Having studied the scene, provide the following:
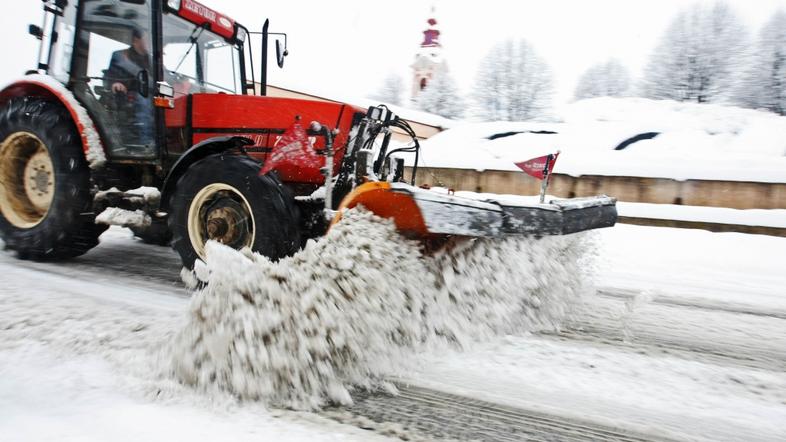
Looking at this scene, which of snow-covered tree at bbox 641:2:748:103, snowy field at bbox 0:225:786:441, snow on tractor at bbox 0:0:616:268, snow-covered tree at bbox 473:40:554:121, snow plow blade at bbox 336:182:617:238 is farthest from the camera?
snow-covered tree at bbox 473:40:554:121

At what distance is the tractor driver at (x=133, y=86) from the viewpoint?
3.74 meters

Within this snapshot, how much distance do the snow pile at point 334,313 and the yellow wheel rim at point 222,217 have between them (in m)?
0.97

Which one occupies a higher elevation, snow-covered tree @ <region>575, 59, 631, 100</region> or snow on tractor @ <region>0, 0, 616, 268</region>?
snow-covered tree @ <region>575, 59, 631, 100</region>

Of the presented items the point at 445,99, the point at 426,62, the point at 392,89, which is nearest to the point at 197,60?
the point at 445,99

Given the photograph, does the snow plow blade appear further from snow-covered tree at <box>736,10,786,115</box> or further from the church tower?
the church tower

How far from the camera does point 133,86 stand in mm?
3818

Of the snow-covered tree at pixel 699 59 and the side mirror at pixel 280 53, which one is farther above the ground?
the snow-covered tree at pixel 699 59

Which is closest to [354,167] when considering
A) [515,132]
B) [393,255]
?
[393,255]

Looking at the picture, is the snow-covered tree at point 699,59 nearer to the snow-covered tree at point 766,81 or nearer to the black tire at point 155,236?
the snow-covered tree at point 766,81

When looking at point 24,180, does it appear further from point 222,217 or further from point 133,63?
point 222,217

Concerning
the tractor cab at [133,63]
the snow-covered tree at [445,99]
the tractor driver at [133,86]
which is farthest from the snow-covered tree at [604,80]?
the tractor driver at [133,86]

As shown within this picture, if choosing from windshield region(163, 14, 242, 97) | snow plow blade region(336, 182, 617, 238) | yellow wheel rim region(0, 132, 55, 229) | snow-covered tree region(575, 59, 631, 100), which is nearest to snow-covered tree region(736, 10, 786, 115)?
snow-covered tree region(575, 59, 631, 100)

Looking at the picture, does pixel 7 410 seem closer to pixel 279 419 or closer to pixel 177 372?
pixel 177 372

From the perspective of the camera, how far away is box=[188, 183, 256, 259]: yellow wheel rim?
117 inches
